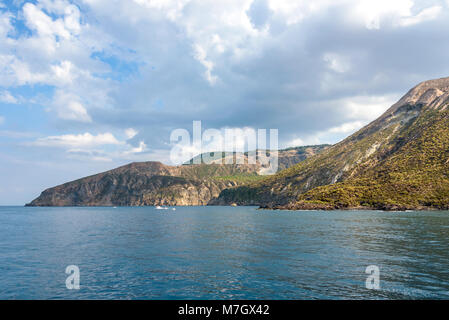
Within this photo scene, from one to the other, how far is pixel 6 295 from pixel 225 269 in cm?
2308

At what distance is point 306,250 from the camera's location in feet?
166

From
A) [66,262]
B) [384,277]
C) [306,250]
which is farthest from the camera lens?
[306,250]

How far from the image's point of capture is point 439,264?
38.0m

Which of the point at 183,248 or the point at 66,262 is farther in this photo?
the point at 183,248

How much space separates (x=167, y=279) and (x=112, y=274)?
772 cm
